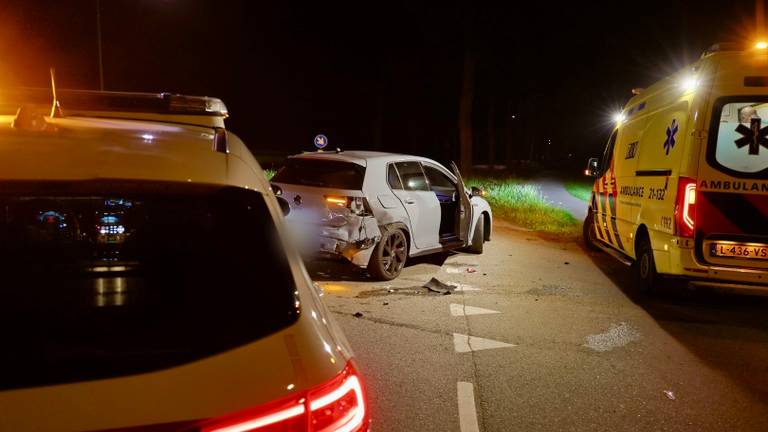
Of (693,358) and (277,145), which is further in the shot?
(277,145)

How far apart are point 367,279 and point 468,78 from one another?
16.8m

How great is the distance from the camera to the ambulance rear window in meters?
6.77

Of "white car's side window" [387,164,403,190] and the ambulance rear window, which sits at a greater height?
the ambulance rear window

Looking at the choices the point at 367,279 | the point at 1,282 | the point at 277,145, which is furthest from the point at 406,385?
the point at 277,145

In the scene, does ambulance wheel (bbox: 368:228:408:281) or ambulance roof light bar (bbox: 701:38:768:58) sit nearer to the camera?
ambulance roof light bar (bbox: 701:38:768:58)

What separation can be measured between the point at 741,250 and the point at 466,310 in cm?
303

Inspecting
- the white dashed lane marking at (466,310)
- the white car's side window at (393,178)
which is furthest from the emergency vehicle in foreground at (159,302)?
the white car's side window at (393,178)

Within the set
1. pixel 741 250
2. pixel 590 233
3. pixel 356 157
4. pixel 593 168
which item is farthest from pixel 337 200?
pixel 590 233

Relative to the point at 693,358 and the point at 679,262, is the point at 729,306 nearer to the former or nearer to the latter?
the point at 679,262

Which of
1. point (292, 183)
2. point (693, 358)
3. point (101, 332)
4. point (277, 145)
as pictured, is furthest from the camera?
point (277, 145)

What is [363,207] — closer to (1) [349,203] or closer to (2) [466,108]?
(1) [349,203]

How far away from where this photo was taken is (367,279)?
27.5 feet

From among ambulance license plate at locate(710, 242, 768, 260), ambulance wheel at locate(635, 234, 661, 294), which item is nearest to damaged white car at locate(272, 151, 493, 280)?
→ ambulance wheel at locate(635, 234, 661, 294)

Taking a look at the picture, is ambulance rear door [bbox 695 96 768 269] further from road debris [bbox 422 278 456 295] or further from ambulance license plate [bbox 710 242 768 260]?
road debris [bbox 422 278 456 295]
